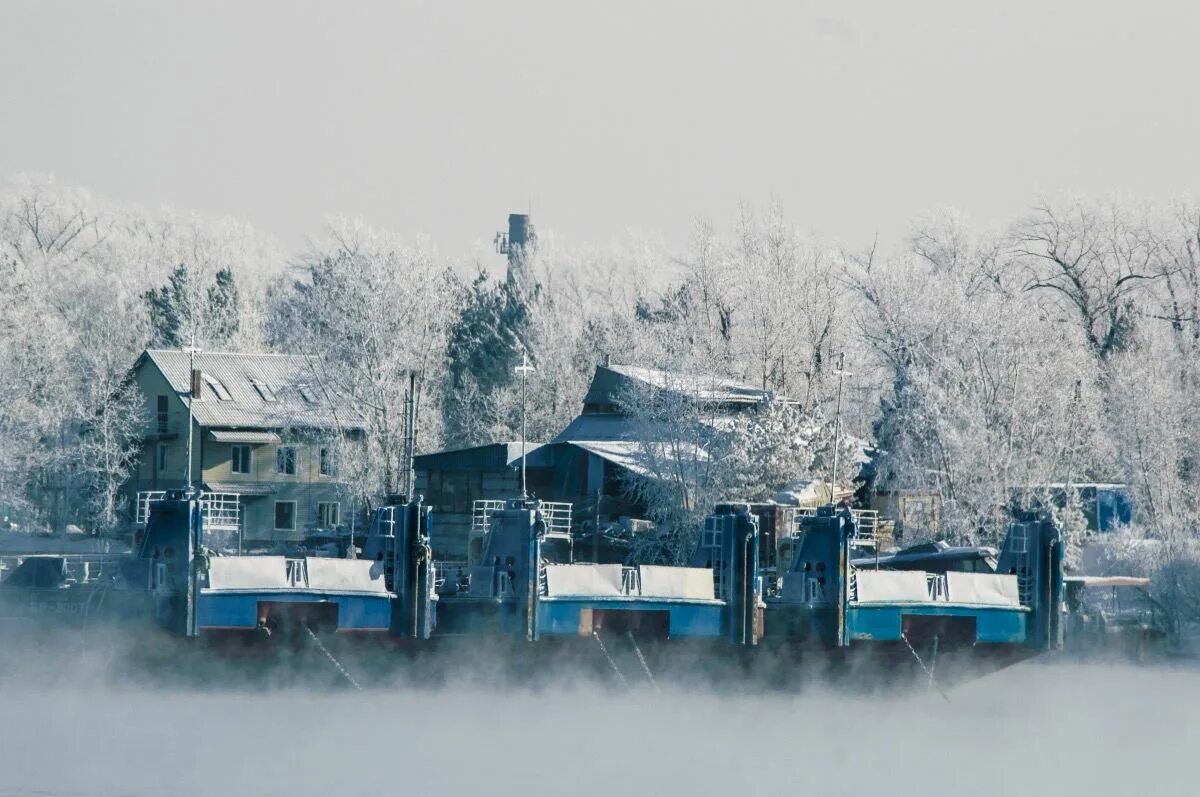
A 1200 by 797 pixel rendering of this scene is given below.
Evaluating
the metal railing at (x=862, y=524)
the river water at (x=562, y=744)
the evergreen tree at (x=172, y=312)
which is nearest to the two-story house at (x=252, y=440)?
the evergreen tree at (x=172, y=312)

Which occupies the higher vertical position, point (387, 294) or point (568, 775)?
A: point (387, 294)

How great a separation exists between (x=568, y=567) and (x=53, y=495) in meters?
52.6

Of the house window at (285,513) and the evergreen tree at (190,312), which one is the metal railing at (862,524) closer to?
the house window at (285,513)

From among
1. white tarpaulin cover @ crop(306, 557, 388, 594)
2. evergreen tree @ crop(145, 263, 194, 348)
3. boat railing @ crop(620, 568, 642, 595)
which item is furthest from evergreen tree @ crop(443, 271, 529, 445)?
white tarpaulin cover @ crop(306, 557, 388, 594)

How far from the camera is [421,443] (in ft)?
304

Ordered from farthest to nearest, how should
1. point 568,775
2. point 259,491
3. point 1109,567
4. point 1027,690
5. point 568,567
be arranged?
point 259,491 < point 1109,567 < point 1027,690 < point 568,567 < point 568,775

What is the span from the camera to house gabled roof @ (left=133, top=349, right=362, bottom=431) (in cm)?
8956

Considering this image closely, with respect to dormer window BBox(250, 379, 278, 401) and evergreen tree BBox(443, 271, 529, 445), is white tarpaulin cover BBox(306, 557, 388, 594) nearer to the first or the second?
dormer window BBox(250, 379, 278, 401)

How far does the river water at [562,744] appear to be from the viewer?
40.5m

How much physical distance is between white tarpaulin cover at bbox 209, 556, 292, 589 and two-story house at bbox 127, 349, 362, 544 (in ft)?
134

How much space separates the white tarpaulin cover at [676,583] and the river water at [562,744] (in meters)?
2.78

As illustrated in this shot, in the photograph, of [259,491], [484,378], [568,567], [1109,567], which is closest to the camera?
[568,567]

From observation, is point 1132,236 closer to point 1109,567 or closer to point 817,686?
point 1109,567

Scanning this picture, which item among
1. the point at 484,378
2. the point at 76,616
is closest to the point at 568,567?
the point at 76,616
